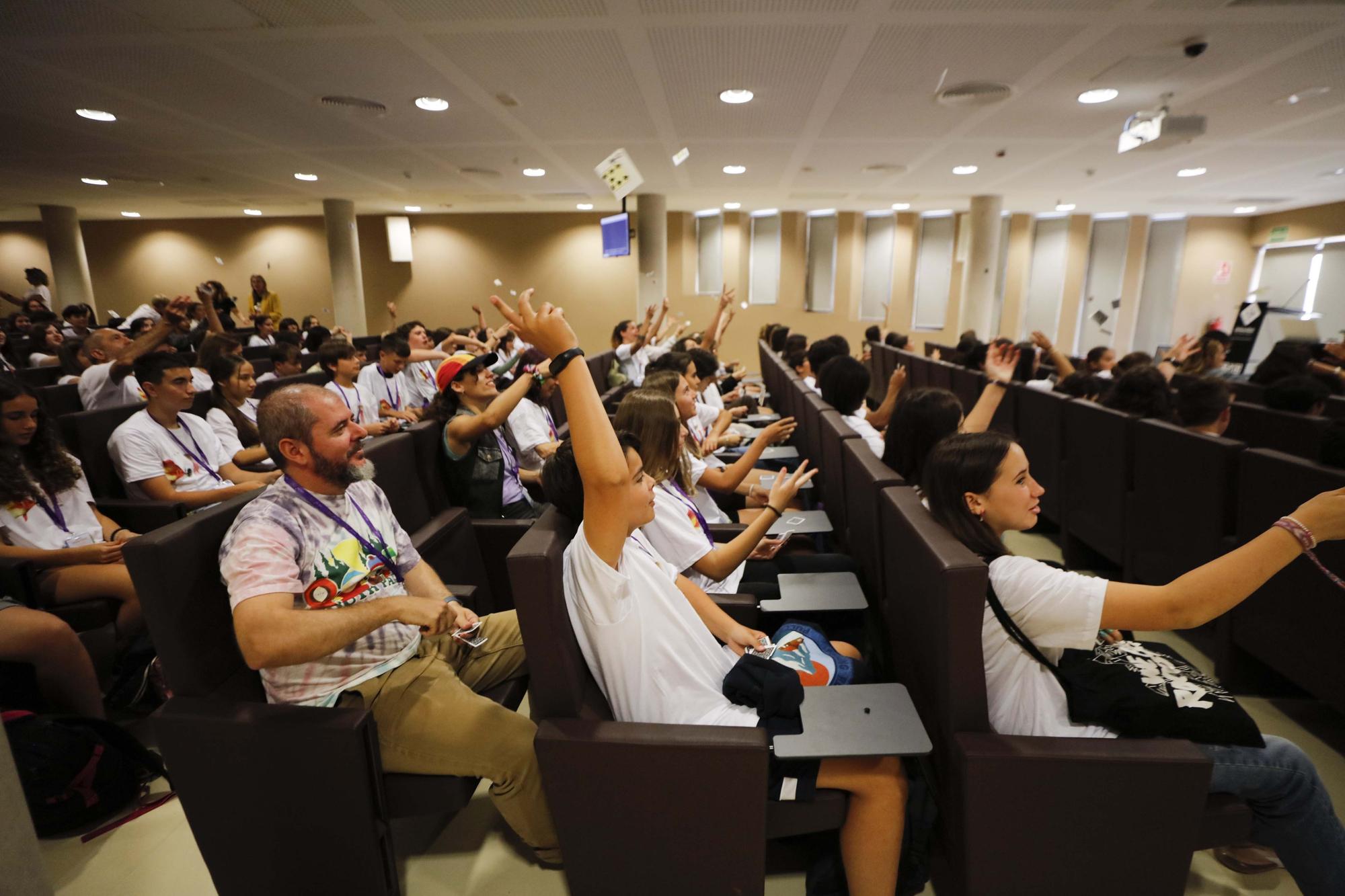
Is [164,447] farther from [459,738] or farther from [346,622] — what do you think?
[459,738]

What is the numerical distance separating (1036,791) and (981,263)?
981 cm

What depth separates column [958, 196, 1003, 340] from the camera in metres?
9.10

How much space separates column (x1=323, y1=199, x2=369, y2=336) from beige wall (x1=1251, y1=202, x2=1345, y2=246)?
50.9 feet

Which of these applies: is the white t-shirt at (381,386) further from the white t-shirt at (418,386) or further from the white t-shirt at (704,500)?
the white t-shirt at (704,500)

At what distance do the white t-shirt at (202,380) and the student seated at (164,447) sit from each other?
98cm

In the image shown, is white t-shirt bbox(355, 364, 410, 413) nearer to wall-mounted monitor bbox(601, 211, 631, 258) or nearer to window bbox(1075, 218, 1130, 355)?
wall-mounted monitor bbox(601, 211, 631, 258)

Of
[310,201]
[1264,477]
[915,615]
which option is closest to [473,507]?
[915,615]

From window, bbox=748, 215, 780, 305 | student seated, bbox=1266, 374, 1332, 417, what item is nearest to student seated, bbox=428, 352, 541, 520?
student seated, bbox=1266, 374, 1332, 417

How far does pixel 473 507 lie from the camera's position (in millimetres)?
2641

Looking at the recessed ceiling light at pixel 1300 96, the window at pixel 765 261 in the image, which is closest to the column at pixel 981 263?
the window at pixel 765 261

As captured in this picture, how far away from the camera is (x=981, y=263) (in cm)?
941

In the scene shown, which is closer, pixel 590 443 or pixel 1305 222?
pixel 590 443

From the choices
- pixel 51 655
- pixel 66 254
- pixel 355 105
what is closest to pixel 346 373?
pixel 355 105

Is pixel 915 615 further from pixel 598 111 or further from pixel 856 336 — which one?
pixel 856 336
